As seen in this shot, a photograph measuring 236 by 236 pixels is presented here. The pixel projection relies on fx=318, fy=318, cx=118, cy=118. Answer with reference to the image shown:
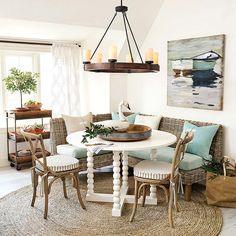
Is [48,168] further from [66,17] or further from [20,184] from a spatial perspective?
[66,17]

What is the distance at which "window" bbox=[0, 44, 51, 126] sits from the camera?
5.28 meters

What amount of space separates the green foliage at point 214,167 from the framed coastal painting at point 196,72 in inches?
29.6

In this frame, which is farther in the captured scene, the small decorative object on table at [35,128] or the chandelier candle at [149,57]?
the small decorative object on table at [35,128]

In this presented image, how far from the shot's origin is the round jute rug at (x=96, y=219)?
293cm

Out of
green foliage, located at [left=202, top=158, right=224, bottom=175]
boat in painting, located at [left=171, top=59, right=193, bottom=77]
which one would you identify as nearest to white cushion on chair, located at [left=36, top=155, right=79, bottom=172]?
green foliage, located at [left=202, top=158, right=224, bottom=175]

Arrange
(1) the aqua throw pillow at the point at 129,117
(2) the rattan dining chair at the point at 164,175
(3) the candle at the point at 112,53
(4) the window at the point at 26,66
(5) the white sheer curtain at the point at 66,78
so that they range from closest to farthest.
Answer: (3) the candle at the point at 112,53, (2) the rattan dining chair at the point at 164,175, (1) the aqua throw pillow at the point at 129,117, (4) the window at the point at 26,66, (5) the white sheer curtain at the point at 66,78

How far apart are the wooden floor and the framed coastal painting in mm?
1378

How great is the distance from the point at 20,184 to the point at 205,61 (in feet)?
9.58

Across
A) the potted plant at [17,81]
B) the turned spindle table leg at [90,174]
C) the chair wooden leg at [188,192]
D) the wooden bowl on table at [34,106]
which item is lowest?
the chair wooden leg at [188,192]

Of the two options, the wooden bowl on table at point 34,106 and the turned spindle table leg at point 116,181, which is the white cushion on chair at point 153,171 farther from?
the wooden bowl on table at point 34,106

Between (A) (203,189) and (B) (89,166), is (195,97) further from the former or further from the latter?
(B) (89,166)

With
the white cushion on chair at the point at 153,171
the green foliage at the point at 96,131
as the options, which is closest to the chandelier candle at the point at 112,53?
the green foliage at the point at 96,131

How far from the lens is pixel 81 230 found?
2943 mm

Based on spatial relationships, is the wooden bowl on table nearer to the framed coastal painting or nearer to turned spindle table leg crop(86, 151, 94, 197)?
turned spindle table leg crop(86, 151, 94, 197)
